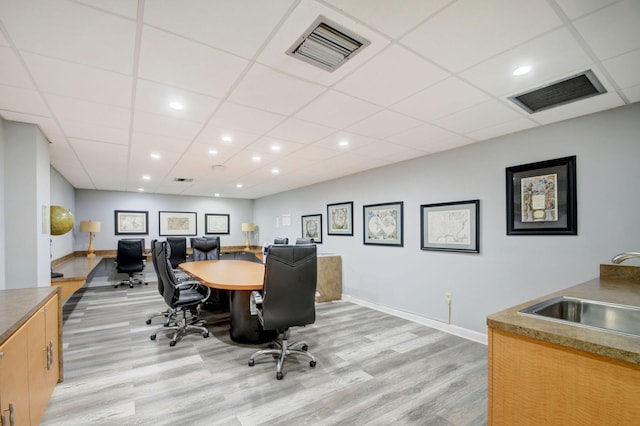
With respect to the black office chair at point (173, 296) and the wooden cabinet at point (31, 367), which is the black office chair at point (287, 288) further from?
the wooden cabinet at point (31, 367)

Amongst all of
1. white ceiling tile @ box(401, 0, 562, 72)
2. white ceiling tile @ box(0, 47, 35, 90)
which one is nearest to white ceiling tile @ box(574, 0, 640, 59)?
white ceiling tile @ box(401, 0, 562, 72)

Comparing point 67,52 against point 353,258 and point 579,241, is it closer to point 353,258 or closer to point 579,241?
point 579,241

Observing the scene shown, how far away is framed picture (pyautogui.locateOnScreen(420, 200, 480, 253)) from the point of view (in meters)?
3.55

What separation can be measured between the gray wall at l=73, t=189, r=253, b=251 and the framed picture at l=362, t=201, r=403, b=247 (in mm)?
5374

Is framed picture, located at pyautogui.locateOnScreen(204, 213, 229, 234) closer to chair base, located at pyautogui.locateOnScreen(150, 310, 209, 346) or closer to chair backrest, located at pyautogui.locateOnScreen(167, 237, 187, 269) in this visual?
chair backrest, located at pyautogui.locateOnScreen(167, 237, 187, 269)

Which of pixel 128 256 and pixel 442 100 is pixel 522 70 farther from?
pixel 128 256

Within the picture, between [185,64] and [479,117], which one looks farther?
[479,117]

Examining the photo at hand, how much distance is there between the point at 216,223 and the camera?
351 inches

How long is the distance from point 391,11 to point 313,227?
537 centimetres

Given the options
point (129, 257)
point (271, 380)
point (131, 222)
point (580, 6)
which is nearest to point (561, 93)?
point (580, 6)

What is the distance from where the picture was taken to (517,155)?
3.18 metres

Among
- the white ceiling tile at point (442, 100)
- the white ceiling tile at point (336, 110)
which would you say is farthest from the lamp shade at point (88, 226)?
the white ceiling tile at point (442, 100)

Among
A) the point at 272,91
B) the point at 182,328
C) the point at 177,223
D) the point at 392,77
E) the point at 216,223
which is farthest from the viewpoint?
the point at 216,223

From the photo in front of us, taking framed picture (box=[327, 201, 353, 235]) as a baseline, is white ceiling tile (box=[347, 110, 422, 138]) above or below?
above
